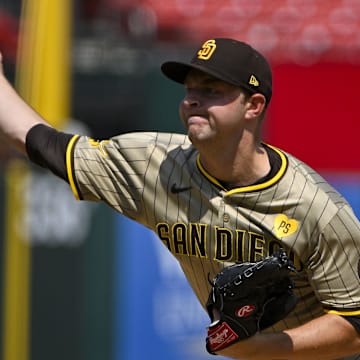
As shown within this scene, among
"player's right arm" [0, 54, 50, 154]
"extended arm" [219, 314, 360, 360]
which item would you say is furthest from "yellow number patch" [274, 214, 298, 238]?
"player's right arm" [0, 54, 50, 154]

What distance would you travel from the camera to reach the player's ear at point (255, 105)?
13.5ft

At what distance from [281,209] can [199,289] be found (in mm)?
517

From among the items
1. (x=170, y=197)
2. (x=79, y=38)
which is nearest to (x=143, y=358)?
(x=79, y=38)

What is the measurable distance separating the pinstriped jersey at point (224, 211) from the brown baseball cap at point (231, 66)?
0.31 metres

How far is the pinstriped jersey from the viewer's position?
4039 mm

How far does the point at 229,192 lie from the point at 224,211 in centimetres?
7

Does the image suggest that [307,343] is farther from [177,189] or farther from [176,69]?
[176,69]

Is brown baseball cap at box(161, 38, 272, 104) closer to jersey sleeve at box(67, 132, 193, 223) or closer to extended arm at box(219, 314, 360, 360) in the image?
jersey sleeve at box(67, 132, 193, 223)

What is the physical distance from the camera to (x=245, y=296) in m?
3.89

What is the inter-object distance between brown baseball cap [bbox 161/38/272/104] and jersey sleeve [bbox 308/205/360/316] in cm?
52

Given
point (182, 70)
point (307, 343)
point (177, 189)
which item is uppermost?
point (182, 70)

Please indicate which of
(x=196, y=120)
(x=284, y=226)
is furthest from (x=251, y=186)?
(x=196, y=120)

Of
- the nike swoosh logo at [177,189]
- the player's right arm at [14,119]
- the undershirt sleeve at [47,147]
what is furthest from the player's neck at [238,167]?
the player's right arm at [14,119]

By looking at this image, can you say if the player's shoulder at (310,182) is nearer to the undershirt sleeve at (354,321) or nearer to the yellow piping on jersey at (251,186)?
the yellow piping on jersey at (251,186)
